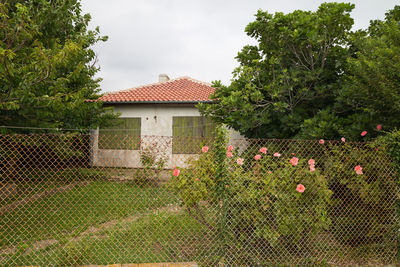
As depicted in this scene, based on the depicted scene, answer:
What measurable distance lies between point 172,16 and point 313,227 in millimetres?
9248

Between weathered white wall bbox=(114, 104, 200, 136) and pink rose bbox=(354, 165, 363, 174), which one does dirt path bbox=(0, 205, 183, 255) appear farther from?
weathered white wall bbox=(114, 104, 200, 136)

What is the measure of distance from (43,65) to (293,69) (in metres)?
5.25

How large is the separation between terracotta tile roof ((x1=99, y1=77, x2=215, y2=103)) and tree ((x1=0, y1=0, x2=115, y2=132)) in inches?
101

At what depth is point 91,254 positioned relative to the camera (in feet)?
9.96

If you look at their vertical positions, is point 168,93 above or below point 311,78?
above

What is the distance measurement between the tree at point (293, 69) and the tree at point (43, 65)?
3653 millimetres

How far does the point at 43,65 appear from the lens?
3611 millimetres

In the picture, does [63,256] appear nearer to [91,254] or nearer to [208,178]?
[91,254]

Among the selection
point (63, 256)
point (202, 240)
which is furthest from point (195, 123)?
point (63, 256)

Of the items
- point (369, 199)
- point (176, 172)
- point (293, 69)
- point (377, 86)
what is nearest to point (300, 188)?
point (369, 199)

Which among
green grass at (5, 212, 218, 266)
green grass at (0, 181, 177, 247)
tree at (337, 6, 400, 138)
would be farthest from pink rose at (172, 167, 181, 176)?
tree at (337, 6, 400, 138)

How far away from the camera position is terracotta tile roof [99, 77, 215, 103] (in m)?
10.2

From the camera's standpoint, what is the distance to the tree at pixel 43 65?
140 inches

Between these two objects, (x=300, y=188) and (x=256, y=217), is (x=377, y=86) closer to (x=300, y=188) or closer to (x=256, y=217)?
(x=300, y=188)
